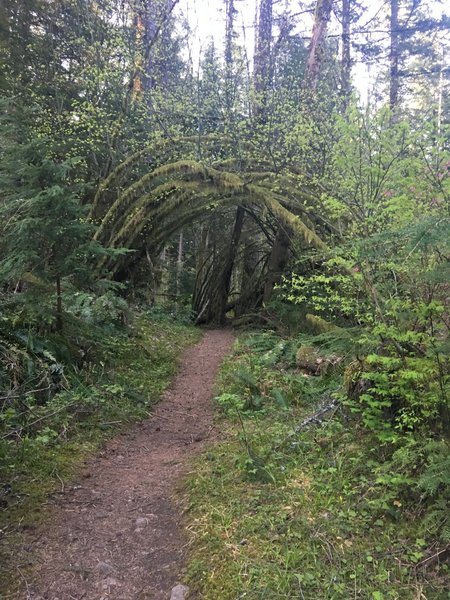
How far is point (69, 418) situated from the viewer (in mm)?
5074

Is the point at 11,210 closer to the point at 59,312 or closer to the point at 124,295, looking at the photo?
the point at 59,312

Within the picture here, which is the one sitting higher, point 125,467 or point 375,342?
point 375,342

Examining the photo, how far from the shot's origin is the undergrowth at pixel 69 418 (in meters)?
3.65

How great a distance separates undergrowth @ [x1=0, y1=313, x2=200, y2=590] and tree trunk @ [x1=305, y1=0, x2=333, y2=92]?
30.4 ft

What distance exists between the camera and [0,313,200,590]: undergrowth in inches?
144

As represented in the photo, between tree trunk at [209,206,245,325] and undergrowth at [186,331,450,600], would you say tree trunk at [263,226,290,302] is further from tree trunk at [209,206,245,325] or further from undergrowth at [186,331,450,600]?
undergrowth at [186,331,450,600]

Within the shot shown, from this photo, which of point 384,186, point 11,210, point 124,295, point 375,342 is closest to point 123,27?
point 124,295

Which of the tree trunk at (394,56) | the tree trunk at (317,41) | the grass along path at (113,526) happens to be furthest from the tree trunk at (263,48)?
the grass along path at (113,526)

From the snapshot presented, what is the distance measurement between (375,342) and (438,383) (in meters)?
0.67

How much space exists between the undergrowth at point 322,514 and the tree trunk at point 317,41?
398 inches

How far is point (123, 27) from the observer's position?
13336mm

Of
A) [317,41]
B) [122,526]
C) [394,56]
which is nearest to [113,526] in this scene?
[122,526]

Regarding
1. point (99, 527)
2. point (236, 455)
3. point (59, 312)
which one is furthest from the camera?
point (59, 312)

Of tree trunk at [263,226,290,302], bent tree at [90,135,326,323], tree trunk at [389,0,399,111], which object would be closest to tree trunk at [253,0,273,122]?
bent tree at [90,135,326,323]
